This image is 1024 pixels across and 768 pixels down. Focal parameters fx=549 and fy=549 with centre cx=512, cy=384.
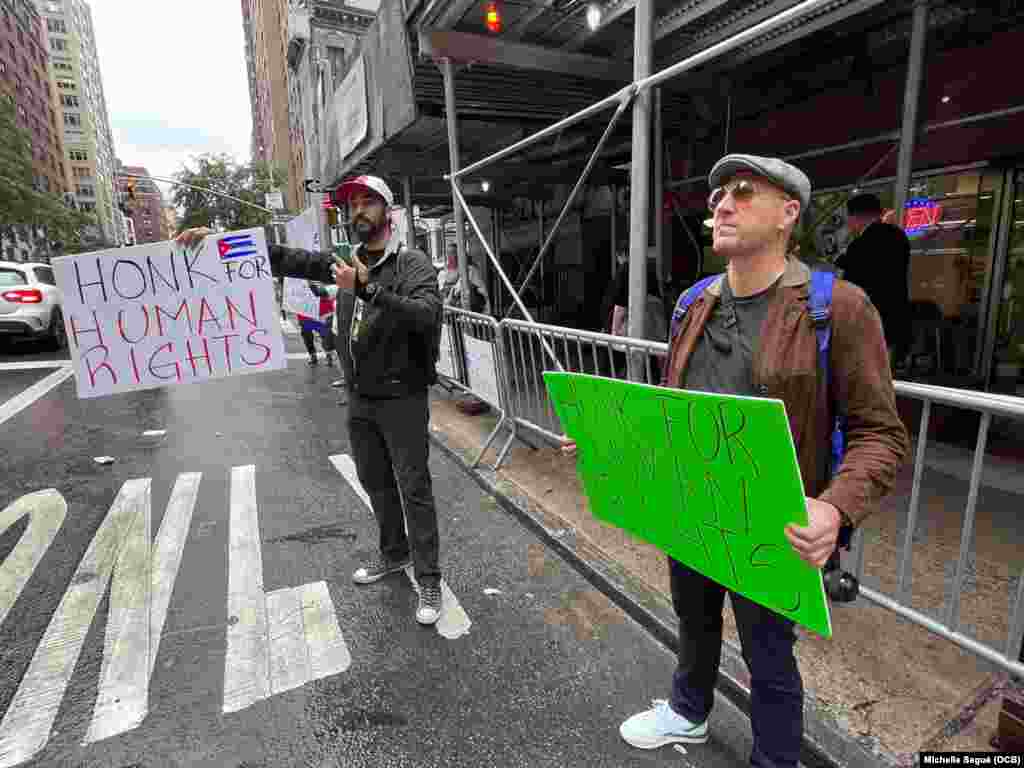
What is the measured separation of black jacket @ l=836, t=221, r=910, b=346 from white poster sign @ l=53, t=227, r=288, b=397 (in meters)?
3.84

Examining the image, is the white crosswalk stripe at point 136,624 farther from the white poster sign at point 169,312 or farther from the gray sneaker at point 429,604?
the white poster sign at point 169,312

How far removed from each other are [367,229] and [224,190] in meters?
46.0

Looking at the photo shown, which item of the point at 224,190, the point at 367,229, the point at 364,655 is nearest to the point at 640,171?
the point at 367,229

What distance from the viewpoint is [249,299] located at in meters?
3.40

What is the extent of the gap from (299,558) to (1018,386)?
646cm

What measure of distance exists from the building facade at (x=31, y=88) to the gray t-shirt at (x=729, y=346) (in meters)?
56.2

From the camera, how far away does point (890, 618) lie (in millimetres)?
2582

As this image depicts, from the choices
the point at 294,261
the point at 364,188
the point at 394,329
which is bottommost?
the point at 394,329

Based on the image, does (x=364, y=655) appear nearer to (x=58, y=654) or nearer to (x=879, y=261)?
(x=58, y=654)

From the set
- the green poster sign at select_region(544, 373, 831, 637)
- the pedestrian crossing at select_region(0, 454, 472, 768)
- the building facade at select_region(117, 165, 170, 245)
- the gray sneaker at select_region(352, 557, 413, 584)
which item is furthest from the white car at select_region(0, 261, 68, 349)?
the building facade at select_region(117, 165, 170, 245)

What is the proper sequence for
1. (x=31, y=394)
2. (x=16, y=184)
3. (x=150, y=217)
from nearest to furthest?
(x=31, y=394) < (x=16, y=184) < (x=150, y=217)

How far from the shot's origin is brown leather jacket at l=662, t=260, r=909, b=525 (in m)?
1.37

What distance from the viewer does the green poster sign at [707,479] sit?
140 cm

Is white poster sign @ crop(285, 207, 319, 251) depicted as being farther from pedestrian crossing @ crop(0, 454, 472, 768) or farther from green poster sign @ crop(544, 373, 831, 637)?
green poster sign @ crop(544, 373, 831, 637)
